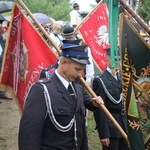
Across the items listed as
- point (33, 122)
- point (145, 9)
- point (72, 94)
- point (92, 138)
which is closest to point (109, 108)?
point (72, 94)

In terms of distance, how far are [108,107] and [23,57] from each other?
1166mm

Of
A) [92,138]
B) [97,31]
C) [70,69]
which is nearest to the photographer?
[70,69]

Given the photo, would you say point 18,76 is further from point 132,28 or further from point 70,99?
point 132,28

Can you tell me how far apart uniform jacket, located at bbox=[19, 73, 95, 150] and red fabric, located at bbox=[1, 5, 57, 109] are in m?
1.10

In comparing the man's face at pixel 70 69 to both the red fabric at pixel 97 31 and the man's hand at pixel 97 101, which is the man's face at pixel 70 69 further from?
the red fabric at pixel 97 31

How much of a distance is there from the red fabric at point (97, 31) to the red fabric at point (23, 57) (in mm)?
1983

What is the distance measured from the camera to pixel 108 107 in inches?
159

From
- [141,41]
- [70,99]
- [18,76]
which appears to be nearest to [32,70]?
[18,76]

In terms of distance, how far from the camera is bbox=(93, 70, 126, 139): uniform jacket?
394 centimetres

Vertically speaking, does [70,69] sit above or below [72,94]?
above

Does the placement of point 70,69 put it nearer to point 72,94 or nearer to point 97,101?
point 72,94

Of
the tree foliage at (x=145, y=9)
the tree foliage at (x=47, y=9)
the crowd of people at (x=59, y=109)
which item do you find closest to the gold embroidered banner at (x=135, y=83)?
the crowd of people at (x=59, y=109)

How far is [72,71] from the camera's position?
112 inches

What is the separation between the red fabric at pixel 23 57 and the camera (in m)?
3.98
